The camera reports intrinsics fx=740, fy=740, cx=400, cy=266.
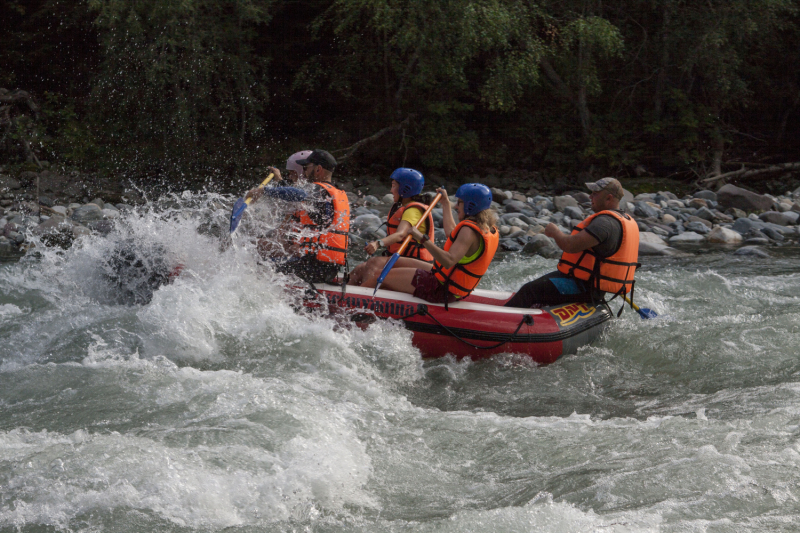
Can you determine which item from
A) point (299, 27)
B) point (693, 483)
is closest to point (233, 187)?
point (299, 27)

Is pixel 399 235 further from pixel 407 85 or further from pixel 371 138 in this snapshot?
pixel 407 85

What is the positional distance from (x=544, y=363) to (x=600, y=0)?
461 inches

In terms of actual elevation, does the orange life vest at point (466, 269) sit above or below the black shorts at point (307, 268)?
above

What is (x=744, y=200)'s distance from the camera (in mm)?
13188

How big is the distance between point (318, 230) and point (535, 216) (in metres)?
7.21

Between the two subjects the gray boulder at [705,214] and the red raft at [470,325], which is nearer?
the red raft at [470,325]

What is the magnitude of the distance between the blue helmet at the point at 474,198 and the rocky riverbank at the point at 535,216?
12.3ft

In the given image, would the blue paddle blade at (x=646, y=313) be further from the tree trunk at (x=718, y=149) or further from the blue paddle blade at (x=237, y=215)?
the tree trunk at (x=718, y=149)

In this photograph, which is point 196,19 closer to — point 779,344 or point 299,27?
point 299,27

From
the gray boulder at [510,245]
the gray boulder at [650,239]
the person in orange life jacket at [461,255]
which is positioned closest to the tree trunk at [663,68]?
the gray boulder at [650,239]

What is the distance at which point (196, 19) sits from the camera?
14.8 m

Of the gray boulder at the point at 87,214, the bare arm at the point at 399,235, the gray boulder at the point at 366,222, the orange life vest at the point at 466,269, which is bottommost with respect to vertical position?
the gray boulder at the point at 87,214

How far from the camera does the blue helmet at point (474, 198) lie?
5293 mm

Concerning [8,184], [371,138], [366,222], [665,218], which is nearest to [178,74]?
[8,184]
